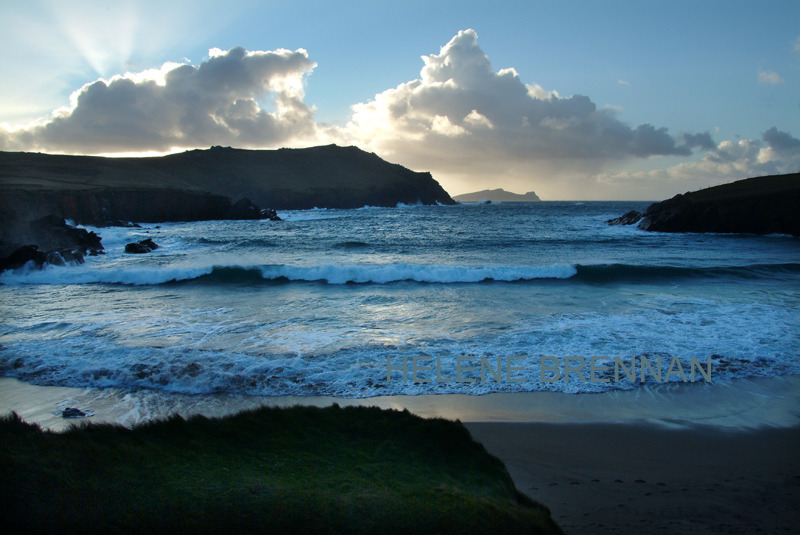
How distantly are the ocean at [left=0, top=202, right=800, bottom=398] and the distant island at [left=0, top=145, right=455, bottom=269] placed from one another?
7.89 meters

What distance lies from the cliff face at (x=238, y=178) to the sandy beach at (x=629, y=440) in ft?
158

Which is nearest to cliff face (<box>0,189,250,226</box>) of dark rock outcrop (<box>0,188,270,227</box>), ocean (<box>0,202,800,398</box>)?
dark rock outcrop (<box>0,188,270,227</box>)

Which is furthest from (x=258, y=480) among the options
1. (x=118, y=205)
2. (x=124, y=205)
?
(x=124, y=205)

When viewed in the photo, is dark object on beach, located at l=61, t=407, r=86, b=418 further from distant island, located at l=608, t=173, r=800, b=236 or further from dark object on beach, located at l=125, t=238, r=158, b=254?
distant island, located at l=608, t=173, r=800, b=236

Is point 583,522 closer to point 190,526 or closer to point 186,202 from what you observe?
point 190,526

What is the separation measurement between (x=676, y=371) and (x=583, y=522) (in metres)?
4.74

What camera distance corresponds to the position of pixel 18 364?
7.33 metres

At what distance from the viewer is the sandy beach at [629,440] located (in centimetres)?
358

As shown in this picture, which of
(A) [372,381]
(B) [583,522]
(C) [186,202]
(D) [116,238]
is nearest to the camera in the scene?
(B) [583,522]

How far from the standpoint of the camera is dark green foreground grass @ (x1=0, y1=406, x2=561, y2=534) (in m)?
2.51

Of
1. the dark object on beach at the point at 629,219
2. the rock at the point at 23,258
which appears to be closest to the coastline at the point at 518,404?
the rock at the point at 23,258

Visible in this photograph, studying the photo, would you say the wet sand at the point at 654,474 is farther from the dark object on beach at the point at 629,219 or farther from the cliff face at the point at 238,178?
the cliff face at the point at 238,178

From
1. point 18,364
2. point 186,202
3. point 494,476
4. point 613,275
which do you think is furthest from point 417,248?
point 186,202

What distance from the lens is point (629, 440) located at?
493cm
